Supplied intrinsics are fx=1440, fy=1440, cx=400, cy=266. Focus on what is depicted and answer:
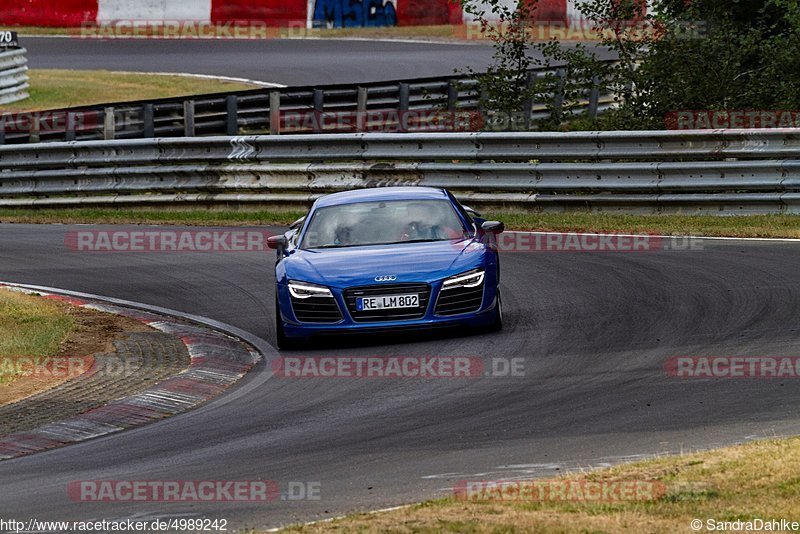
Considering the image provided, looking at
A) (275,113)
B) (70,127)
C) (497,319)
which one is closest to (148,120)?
(70,127)

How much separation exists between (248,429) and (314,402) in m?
0.86

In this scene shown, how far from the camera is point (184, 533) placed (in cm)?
694

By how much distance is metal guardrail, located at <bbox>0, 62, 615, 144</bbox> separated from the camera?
25.8 m

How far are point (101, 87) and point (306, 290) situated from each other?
76.9 feet

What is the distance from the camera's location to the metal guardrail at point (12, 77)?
108 ft

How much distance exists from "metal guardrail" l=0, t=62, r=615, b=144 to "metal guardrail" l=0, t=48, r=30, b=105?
Answer: 271 inches

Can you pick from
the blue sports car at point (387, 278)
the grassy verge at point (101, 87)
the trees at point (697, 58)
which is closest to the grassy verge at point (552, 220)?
the trees at point (697, 58)

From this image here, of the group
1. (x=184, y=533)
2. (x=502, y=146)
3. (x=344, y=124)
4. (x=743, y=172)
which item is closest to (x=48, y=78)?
(x=344, y=124)

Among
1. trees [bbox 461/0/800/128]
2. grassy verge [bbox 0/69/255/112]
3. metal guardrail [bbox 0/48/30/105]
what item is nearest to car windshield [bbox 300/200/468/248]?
trees [bbox 461/0/800/128]

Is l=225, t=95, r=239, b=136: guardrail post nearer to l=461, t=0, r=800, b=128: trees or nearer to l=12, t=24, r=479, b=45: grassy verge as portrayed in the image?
l=461, t=0, r=800, b=128: trees

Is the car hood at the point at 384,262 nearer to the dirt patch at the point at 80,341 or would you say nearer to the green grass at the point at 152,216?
the dirt patch at the point at 80,341

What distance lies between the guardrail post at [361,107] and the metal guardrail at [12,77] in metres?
9.45

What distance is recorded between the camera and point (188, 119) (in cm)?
2609

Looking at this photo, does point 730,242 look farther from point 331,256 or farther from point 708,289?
point 331,256
